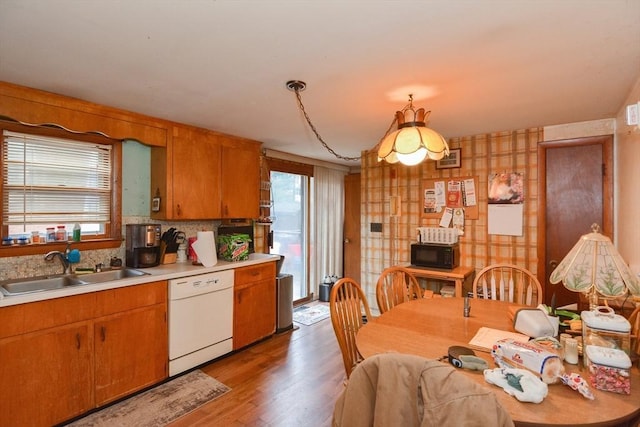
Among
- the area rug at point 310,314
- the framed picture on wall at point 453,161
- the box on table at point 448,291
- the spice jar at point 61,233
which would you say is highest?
the framed picture on wall at point 453,161

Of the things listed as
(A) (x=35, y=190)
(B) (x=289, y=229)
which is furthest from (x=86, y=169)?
(B) (x=289, y=229)

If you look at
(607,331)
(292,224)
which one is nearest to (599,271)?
(607,331)

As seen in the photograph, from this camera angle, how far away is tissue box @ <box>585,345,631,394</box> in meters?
1.12

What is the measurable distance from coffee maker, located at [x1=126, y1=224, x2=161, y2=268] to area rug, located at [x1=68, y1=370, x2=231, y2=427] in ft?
3.36

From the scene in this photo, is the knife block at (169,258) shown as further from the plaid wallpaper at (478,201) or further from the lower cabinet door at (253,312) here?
the plaid wallpaper at (478,201)

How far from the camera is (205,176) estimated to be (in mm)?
3195

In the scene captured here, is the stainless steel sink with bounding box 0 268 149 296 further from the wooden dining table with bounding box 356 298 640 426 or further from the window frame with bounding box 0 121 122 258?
the wooden dining table with bounding box 356 298 640 426

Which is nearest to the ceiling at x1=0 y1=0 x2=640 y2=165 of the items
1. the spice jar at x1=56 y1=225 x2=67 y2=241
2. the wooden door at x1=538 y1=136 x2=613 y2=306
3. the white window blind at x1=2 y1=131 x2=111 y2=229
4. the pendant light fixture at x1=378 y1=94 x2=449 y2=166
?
the pendant light fixture at x1=378 y1=94 x2=449 y2=166

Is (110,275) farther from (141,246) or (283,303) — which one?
(283,303)

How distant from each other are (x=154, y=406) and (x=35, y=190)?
185 centimetres

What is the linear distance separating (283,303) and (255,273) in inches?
24.1

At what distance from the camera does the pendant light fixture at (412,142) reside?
1.81m

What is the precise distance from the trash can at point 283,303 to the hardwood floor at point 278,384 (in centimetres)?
15

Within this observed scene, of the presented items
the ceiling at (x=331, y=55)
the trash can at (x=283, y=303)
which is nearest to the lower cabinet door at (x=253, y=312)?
the trash can at (x=283, y=303)
